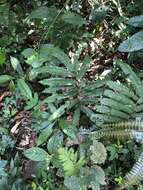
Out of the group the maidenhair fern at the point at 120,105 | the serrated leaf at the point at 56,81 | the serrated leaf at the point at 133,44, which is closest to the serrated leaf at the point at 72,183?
the maidenhair fern at the point at 120,105

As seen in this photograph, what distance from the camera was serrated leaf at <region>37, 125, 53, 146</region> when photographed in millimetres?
3326

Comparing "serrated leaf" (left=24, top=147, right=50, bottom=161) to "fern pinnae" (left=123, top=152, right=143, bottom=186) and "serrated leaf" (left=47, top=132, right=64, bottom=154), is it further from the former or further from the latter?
"fern pinnae" (left=123, top=152, right=143, bottom=186)

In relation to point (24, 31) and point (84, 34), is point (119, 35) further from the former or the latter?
point (24, 31)

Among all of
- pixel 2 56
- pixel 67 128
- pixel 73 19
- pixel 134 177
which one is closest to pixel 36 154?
pixel 67 128

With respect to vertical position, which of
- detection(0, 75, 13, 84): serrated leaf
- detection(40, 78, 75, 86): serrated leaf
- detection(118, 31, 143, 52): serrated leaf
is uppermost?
detection(118, 31, 143, 52): serrated leaf

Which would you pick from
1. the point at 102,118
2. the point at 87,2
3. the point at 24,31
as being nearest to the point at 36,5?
the point at 24,31

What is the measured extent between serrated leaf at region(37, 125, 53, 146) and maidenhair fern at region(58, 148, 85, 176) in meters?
0.36

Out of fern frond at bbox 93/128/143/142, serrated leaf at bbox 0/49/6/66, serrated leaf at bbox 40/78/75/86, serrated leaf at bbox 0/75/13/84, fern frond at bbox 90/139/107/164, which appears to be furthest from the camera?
serrated leaf at bbox 0/49/6/66

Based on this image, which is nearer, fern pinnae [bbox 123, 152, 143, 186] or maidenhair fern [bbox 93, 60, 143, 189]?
fern pinnae [bbox 123, 152, 143, 186]

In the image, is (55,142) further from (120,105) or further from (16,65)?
(16,65)

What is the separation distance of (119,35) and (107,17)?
325 mm

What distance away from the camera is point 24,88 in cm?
354

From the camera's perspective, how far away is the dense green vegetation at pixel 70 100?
9.94ft

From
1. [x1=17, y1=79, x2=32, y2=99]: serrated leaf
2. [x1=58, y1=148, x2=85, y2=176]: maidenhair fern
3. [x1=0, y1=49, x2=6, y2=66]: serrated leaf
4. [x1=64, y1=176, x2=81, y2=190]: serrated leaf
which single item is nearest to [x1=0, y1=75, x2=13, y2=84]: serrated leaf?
[x1=17, y1=79, x2=32, y2=99]: serrated leaf
